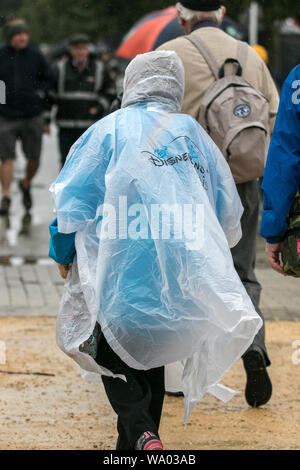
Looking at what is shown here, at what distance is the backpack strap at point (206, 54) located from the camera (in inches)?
194

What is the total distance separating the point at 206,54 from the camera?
497 centimetres

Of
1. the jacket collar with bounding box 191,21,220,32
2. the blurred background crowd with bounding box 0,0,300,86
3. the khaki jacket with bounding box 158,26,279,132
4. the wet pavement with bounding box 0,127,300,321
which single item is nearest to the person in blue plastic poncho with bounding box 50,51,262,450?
the khaki jacket with bounding box 158,26,279,132

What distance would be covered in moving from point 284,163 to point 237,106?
0.99 meters

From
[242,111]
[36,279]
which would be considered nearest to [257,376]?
[242,111]

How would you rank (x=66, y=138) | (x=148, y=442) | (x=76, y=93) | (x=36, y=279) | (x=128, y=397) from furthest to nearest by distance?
(x=76, y=93) < (x=66, y=138) < (x=36, y=279) < (x=128, y=397) < (x=148, y=442)

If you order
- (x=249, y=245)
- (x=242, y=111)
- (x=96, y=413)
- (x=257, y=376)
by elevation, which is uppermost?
(x=242, y=111)

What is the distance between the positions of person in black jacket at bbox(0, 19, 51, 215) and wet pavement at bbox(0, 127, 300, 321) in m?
0.68

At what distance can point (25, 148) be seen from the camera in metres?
11.7

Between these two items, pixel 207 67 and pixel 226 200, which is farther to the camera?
pixel 207 67

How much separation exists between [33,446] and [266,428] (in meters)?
1.12

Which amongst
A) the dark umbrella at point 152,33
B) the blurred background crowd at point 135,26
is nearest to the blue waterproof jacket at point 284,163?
the blurred background crowd at point 135,26

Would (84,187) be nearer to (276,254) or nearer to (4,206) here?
(276,254)

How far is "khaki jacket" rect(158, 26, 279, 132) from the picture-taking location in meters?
4.94

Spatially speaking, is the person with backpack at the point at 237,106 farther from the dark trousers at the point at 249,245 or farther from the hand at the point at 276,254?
the hand at the point at 276,254
